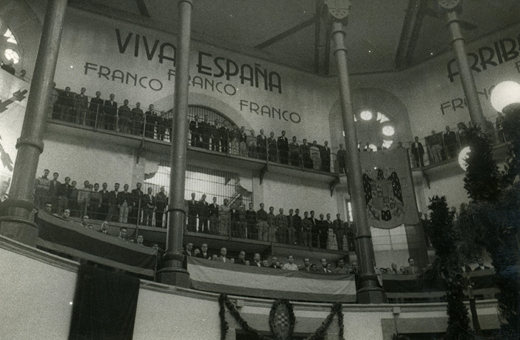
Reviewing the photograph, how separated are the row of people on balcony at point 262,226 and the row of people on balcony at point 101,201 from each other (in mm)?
1241

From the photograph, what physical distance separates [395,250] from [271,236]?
5.71 metres

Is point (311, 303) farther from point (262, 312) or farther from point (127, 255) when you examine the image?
point (127, 255)

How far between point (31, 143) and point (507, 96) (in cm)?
777

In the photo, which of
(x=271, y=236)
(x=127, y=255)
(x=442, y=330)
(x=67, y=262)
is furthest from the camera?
(x=271, y=236)

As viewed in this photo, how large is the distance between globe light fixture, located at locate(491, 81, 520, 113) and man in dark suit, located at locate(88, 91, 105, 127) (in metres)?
15.0

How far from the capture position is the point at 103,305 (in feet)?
28.4

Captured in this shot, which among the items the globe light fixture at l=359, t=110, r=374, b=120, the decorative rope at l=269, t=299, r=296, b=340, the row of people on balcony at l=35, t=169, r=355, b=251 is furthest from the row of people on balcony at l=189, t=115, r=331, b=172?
the decorative rope at l=269, t=299, r=296, b=340

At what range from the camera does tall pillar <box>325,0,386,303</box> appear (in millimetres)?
13000

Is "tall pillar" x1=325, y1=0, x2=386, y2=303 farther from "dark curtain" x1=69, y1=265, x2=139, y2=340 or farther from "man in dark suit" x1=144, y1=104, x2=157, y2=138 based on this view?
"man in dark suit" x1=144, y1=104, x2=157, y2=138

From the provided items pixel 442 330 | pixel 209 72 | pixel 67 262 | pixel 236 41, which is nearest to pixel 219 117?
pixel 209 72

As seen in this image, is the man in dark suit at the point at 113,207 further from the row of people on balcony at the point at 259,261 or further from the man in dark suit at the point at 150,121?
the man in dark suit at the point at 150,121

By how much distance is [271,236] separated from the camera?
17.7 meters

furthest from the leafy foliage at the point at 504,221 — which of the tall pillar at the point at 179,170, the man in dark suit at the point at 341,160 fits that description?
the man in dark suit at the point at 341,160

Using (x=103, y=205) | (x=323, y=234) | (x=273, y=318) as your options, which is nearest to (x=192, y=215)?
(x=103, y=205)
